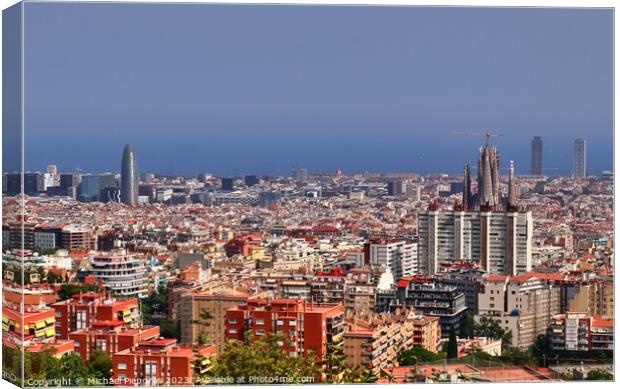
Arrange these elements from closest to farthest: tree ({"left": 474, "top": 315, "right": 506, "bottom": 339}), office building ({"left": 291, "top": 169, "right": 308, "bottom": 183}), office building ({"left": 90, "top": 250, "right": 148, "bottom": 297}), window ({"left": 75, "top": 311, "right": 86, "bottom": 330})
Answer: window ({"left": 75, "top": 311, "right": 86, "bottom": 330})
tree ({"left": 474, "top": 315, "right": 506, "bottom": 339})
office building ({"left": 90, "top": 250, "right": 148, "bottom": 297})
office building ({"left": 291, "top": 169, "right": 308, "bottom": 183})

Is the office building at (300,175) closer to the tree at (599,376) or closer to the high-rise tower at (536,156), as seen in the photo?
the high-rise tower at (536,156)

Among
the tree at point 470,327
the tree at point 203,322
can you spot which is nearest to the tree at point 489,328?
the tree at point 470,327

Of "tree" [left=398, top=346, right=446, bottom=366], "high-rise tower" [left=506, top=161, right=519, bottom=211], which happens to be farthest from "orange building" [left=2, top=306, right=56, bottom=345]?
"high-rise tower" [left=506, top=161, right=519, bottom=211]

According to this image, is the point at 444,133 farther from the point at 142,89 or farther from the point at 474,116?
the point at 142,89

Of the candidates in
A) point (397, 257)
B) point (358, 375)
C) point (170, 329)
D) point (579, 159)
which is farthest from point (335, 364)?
point (579, 159)

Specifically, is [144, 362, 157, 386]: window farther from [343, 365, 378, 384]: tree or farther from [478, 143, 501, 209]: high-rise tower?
[478, 143, 501, 209]: high-rise tower
